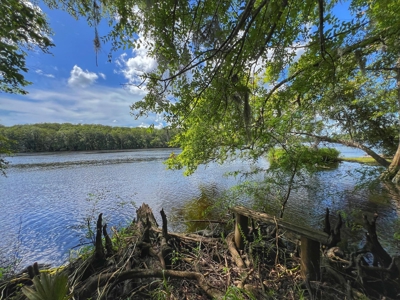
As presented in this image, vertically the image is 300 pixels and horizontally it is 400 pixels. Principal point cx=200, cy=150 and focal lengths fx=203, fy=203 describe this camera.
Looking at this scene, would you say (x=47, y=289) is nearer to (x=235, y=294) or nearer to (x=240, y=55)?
(x=235, y=294)

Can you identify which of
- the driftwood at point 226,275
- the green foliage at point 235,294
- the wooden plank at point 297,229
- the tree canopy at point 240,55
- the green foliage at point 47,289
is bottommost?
the driftwood at point 226,275

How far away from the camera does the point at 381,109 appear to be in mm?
10336

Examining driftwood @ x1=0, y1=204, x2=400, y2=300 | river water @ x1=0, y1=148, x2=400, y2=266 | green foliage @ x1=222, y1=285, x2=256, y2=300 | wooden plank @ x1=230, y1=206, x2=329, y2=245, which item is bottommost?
river water @ x1=0, y1=148, x2=400, y2=266

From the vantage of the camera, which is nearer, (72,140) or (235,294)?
(235,294)

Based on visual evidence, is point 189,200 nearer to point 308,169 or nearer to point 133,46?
point 308,169

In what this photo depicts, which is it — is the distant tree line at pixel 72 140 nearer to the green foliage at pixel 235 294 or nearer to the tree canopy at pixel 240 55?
the tree canopy at pixel 240 55

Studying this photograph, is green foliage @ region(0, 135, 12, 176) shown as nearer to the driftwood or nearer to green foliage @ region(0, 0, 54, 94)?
green foliage @ region(0, 0, 54, 94)

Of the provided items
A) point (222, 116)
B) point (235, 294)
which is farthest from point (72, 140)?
point (235, 294)

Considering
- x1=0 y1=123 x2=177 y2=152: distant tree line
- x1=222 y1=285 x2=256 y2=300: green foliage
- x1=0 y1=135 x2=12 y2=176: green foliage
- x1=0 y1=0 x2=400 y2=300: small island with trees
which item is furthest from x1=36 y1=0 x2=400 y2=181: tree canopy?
x1=0 y1=123 x2=177 y2=152: distant tree line

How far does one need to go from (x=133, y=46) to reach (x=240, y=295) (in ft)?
11.3

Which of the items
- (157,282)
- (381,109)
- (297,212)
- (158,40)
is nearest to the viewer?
(157,282)

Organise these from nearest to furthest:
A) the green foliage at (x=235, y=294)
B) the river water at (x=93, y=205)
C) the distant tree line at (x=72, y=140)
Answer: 1. the green foliage at (x=235, y=294)
2. the river water at (x=93, y=205)
3. the distant tree line at (x=72, y=140)

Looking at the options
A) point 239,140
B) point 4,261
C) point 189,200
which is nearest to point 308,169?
point 239,140

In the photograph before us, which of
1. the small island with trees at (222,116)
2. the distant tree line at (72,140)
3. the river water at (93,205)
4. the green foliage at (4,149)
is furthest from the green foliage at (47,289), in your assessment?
the distant tree line at (72,140)
